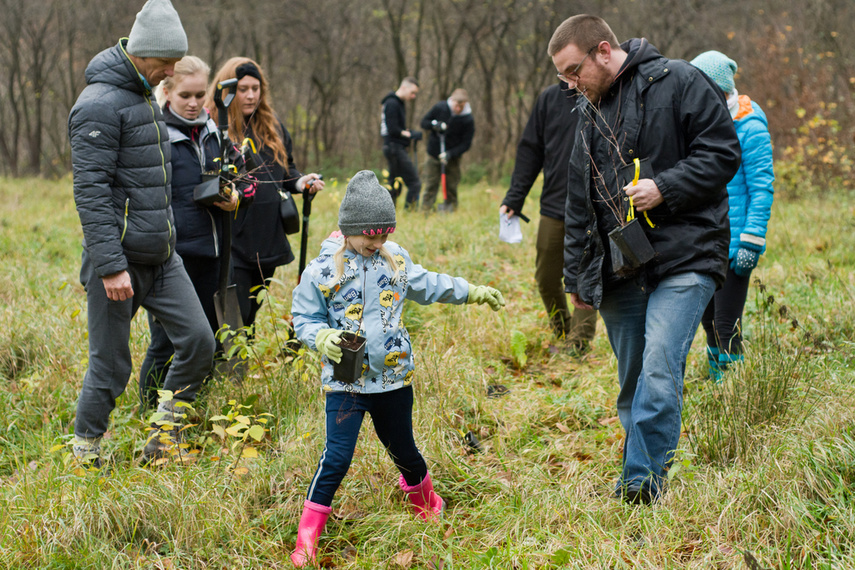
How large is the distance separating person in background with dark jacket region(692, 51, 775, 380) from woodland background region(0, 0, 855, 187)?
1486 cm

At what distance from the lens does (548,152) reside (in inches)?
204

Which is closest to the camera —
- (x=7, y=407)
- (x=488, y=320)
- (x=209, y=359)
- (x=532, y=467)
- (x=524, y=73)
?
(x=532, y=467)

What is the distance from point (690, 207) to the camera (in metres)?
2.92

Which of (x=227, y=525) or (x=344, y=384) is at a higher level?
(x=344, y=384)

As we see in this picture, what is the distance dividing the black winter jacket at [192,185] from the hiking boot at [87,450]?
3.64 ft

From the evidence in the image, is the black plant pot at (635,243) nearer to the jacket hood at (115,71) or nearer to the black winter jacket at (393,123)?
the jacket hood at (115,71)

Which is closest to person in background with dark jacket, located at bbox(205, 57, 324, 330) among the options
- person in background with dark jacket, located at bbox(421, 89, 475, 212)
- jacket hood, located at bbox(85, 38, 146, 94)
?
jacket hood, located at bbox(85, 38, 146, 94)

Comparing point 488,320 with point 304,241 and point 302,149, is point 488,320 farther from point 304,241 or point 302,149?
point 302,149

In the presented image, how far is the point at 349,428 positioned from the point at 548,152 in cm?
300

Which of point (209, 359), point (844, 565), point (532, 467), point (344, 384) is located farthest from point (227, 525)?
point (844, 565)

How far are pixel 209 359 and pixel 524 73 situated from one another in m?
19.2

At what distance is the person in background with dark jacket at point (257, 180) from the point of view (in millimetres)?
4410

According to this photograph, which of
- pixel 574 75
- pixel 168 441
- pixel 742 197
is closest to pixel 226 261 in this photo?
pixel 168 441

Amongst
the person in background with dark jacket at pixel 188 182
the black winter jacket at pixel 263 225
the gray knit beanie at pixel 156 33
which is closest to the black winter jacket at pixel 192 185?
the person in background with dark jacket at pixel 188 182
